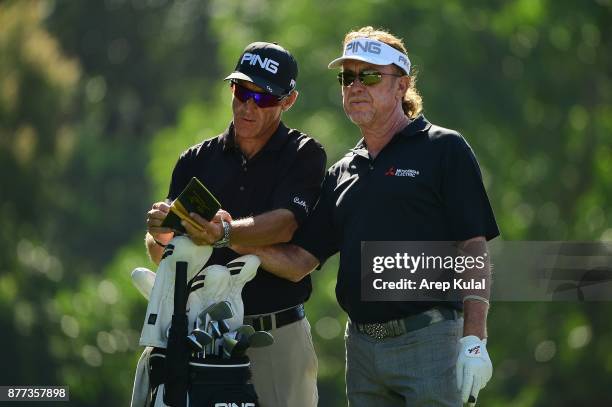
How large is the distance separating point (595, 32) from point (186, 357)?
82.2 ft

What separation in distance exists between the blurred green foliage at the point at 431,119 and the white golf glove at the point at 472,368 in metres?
18.6

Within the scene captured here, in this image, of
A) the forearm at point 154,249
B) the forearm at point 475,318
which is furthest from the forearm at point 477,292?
the forearm at point 154,249

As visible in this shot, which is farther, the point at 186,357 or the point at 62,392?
the point at 62,392

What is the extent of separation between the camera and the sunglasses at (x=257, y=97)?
22.9 feet

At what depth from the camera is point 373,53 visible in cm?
670

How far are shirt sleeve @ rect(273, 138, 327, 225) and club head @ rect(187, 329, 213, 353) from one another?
41.4 inches

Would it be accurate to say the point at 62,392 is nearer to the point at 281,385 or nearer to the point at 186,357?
the point at 281,385

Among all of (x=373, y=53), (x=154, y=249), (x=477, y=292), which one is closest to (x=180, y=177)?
(x=154, y=249)

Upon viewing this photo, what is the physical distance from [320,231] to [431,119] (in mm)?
20266

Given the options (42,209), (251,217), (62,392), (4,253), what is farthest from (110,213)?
(251,217)

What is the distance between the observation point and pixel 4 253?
29.8 m

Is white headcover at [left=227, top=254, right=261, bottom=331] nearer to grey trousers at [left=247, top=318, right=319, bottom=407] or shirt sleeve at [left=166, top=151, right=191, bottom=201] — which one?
grey trousers at [left=247, top=318, right=319, bottom=407]

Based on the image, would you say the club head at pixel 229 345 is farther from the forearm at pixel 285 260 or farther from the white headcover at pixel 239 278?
the forearm at pixel 285 260

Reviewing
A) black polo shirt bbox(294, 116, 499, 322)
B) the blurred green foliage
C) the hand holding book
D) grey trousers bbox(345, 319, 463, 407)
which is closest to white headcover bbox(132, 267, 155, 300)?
the hand holding book
